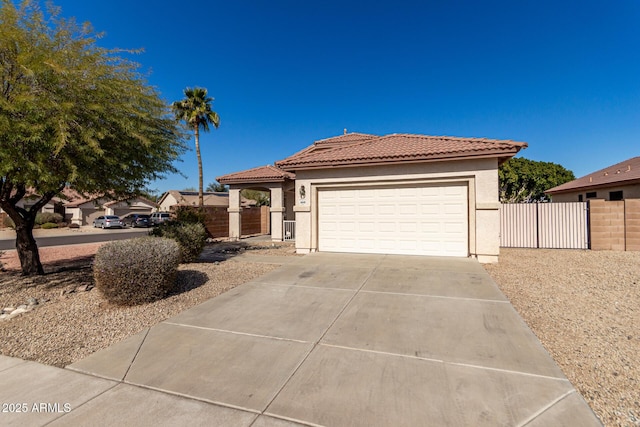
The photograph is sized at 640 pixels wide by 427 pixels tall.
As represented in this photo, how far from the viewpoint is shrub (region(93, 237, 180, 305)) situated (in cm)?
525

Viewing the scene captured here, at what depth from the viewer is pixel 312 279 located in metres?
7.07

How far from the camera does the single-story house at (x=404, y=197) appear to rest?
8.84 metres

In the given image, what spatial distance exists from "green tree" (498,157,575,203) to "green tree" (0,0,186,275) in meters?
32.9

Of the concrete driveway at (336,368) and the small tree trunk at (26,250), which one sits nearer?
the concrete driveway at (336,368)

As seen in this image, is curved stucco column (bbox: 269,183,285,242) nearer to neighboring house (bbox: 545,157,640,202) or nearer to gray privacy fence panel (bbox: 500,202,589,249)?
gray privacy fence panel (bbox: 500,202,589,249)

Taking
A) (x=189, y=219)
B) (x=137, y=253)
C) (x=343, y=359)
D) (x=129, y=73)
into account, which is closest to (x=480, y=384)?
(x=343, y=359)

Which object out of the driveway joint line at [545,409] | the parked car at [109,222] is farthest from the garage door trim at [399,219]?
the parked car at [109,222]

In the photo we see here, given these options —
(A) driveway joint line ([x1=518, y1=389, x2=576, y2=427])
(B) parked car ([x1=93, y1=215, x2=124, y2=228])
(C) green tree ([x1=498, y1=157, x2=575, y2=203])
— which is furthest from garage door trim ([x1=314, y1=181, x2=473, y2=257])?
(B) parked car ([x1=93, y1=215, x2=124, y2=228])

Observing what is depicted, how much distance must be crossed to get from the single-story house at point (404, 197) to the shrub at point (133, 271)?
19.0 ft

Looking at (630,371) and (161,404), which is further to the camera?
(630,371)

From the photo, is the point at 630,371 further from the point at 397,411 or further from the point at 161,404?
the point at 161,404

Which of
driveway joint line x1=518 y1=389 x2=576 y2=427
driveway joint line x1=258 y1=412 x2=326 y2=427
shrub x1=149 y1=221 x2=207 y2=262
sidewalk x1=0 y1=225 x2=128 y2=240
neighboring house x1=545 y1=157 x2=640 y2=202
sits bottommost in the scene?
driveway joint line x1=258 y1=412 x2=326 y2=427

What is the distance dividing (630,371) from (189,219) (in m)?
10.7

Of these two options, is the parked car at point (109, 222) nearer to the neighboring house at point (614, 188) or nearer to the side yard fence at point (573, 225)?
the side yard fence at point (573, 225)
